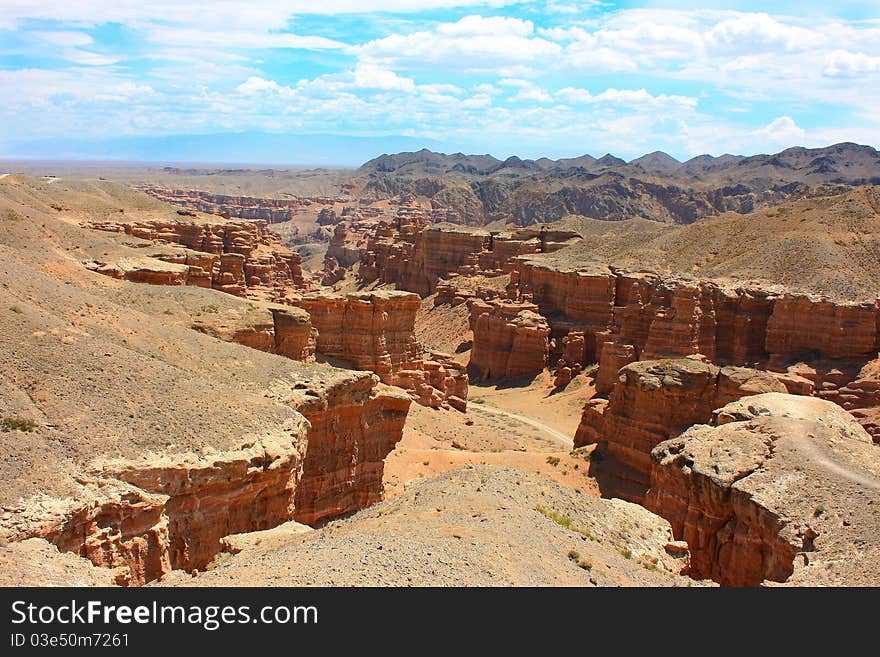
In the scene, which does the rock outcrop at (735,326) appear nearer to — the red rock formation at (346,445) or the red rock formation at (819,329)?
the red rock formation at (819,329)

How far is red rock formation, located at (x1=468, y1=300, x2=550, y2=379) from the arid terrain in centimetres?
23

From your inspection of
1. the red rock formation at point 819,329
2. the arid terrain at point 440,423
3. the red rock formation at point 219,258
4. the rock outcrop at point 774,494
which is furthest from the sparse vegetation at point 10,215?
the red rock formation at point 819,329

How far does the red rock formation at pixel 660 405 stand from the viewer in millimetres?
28312

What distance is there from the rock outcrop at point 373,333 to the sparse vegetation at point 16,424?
21126 millimetres

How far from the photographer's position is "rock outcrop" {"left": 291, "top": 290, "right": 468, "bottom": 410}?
35.3 metres

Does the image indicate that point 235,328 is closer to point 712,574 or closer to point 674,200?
point 712,574

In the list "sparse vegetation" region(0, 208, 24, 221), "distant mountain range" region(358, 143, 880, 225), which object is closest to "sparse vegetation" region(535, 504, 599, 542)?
"sparse vegetation" region(0, 208, 24, 221)

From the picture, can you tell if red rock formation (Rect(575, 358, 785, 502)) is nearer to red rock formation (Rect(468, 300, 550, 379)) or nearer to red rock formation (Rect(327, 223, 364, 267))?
red rock formation (Rect(468, 300, 550, 379))

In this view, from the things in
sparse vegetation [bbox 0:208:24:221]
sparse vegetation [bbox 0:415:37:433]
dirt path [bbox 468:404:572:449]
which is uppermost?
sparse vegetation [bbox 0:208:24:221]

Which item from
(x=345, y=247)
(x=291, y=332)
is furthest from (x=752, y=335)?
(x=345, y=247)

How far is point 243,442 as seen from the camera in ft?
52.2

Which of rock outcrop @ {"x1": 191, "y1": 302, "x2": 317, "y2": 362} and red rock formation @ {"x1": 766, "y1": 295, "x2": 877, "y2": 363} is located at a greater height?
rock outcrop @ {"x1": 191, "y1": 302, "x2": 317, "y2": 362}

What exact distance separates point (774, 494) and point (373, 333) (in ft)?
69.0

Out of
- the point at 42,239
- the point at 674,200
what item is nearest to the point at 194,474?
the point at 42,239
